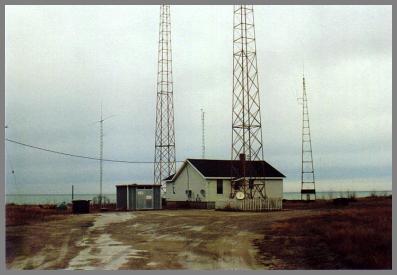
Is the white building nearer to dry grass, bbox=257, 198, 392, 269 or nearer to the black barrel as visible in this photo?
the black barrel

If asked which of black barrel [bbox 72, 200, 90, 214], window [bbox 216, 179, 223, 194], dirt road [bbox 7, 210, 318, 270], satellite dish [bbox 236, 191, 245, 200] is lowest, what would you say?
dirt road [bbox 7, 210, 318, 270]

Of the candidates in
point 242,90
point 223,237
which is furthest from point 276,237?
point 242,90

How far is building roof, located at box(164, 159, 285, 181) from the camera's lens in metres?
44.4

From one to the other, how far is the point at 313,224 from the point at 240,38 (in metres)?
19.1

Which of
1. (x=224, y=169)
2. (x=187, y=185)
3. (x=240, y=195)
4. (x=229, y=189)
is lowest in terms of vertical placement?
(x=240, y=195)

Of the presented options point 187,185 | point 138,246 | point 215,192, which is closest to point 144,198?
point 187,185

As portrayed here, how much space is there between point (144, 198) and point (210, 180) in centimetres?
576

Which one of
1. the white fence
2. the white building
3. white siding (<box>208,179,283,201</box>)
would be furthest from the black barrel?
white siding (<box>208,179,283,201</box>)

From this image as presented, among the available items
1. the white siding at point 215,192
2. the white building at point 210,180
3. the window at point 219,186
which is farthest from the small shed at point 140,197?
the window at point 219,186

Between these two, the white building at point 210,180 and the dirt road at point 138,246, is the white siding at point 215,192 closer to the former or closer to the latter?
the white building at point 210,180

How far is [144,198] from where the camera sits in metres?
42.6

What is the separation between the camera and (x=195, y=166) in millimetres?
45188

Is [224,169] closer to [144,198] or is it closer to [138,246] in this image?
[144,198]

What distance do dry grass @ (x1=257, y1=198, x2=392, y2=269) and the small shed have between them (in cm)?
2220
